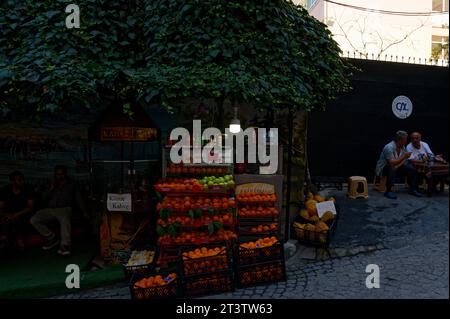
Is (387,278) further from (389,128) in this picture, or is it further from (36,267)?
(389,128)

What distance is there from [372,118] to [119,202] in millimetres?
8762

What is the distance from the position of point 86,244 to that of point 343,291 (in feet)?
17.5

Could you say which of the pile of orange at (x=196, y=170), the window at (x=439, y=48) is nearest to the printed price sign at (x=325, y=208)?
the pile of orange at (x=196, y=170)

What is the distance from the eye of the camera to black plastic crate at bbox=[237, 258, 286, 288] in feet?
18.8

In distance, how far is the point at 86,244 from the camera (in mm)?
7910

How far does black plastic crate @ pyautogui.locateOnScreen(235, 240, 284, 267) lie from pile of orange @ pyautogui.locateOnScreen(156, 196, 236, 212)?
0.84 m

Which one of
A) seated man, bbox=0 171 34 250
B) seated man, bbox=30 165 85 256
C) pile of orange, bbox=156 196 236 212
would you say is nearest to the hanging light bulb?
pile of orange, bbox=156 196 236 212

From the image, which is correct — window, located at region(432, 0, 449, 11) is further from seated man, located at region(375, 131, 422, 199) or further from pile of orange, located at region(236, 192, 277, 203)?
pile of orange, located at region(236, 192, 277, 203)

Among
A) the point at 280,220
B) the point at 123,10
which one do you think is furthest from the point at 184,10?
the point at 280,220

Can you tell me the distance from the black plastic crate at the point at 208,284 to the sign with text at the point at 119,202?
2131mm

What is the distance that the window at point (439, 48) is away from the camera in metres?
16.7

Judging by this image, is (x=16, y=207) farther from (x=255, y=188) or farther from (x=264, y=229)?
(x=264, y=229)

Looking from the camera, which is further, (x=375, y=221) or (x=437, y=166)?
(x=437, y=166)

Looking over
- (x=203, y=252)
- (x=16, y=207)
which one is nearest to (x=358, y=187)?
(x=203, y=252)
